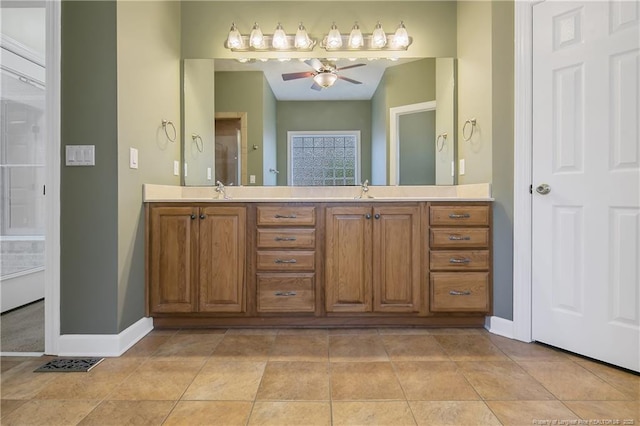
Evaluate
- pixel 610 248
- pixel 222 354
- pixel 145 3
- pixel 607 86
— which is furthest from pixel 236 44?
pixel 610 248

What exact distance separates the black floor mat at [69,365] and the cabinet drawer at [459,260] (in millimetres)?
1986

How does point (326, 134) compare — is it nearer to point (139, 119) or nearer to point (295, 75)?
point (295, 75)

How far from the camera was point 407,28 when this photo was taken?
275cm

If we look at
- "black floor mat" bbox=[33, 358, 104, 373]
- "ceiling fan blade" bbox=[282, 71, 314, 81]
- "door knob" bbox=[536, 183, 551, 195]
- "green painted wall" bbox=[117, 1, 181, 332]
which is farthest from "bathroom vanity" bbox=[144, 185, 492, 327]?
"ceiling fan blade" bbox=[282, 71, 314, 81]

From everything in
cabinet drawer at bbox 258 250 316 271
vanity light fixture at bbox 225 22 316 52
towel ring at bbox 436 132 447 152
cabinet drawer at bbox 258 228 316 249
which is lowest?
cabinet drawer at bbox 258 250 316 271

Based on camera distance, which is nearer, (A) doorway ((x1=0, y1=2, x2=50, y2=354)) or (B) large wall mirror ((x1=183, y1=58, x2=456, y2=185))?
(A) doorway ((x1=0, y1=2, x2=50, y2=354))

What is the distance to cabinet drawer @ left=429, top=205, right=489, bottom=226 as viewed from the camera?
223 centimetres

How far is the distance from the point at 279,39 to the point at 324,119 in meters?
0.69

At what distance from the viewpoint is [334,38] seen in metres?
2.69

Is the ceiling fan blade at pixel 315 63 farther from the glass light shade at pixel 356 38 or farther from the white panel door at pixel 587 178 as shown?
the white panel door at pixel 587 178

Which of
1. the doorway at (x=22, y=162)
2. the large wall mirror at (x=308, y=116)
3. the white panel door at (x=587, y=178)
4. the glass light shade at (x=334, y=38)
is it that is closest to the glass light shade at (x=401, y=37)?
the large wall mirror at (x=308, y=116)

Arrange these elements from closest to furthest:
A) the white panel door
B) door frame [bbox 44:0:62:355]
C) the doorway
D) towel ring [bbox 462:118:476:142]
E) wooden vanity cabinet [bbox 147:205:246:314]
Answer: the white panel door → door frame [bbox 44:0:62:355] → wooden vanity cabinet [bbox 147:205:246:314] → towel ring [bbox 462:118:476:142] → the doorway

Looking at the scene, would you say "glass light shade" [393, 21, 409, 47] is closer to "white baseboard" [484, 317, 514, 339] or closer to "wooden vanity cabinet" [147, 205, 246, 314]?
"wooden vanity cabinet" [147, 205, 246, 314]

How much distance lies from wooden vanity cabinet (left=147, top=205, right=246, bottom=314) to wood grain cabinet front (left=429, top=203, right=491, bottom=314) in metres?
1.25
